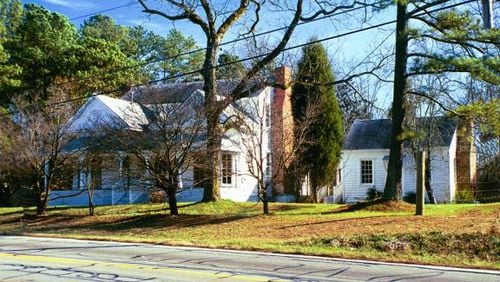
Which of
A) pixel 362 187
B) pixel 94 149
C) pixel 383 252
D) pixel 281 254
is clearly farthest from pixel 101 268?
pixel 362 187

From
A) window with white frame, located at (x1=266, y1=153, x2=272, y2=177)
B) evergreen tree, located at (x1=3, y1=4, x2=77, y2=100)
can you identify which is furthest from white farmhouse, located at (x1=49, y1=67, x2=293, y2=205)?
evergreen tree, located at (x1=3, y1=4, x2=77, y2=100)

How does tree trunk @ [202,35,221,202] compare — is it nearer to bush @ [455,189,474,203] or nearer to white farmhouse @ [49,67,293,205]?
white farmhouse @ [49,67,293,205]

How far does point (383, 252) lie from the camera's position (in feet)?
42.9

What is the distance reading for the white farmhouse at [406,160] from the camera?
3284cm

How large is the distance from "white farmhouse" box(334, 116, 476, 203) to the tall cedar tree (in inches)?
172

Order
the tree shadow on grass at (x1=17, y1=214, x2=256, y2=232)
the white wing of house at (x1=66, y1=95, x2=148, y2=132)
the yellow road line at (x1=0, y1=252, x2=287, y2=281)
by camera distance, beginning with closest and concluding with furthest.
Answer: the yellow road line at (x1=0, y1=252, x2=287, y2=281), the tree shadow on grass at (x1=17, y1=214, x2=256, y2=232), the white wing of house at (x1=66, y1=95, x2=148, y2=132)

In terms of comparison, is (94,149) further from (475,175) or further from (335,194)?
(475,175)

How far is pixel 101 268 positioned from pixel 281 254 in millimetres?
4103

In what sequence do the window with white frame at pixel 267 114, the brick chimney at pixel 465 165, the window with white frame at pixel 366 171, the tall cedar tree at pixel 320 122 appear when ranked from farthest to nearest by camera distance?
1. the brick chimney at pixel 465 165
2. the window with white frame at pixel 366 171
3. the tall cedar tree at pixel 320 122
4. the window with white frame at pixel 267 114

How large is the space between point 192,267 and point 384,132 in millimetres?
27036

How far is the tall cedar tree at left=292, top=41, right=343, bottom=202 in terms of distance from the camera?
30297 mm

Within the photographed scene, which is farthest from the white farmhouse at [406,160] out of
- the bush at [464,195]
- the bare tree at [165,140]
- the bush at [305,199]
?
the bare tree at [165,140]

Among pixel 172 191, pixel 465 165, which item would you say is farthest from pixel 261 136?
pixel 465 165

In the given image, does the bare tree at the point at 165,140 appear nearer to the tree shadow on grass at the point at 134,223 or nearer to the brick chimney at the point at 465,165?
the tree shadow on grass at the point at 134,223
